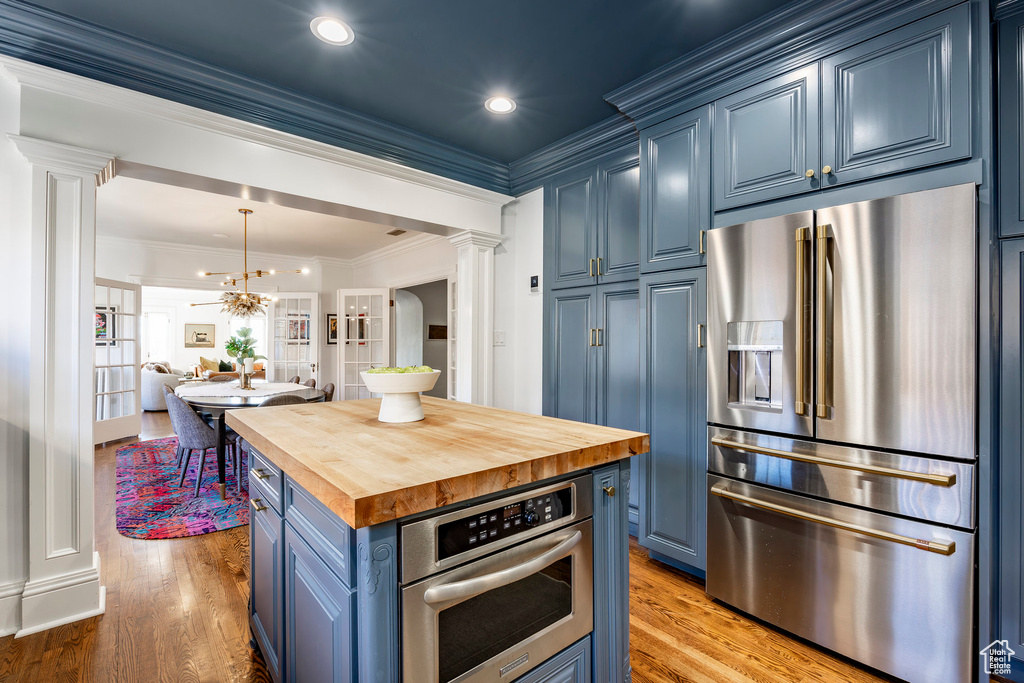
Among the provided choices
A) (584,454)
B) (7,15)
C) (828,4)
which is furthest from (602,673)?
(7,15)

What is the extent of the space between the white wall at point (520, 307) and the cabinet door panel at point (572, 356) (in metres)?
0.15

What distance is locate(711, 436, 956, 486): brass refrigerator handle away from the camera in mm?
1547

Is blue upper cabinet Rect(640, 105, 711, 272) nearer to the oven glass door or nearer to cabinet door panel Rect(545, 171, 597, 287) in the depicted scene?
cabinet door panel Rect(545, 171, 597, 287)

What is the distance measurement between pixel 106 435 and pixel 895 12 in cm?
731

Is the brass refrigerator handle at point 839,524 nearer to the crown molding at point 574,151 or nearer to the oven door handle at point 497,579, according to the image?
the oven door handle at point 497,579

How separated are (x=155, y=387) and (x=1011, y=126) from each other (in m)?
9.76

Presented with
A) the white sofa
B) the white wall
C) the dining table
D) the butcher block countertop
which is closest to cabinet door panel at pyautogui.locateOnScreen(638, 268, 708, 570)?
the butcher block countertop

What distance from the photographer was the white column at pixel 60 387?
1952 mm

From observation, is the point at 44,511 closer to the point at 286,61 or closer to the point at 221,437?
the point at 221,437

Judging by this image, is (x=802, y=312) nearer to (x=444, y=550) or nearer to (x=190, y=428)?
(x=444, y=550)

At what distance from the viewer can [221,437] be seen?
371 cm

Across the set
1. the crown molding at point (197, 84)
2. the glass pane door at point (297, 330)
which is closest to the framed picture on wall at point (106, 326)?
the glass pane door at point (297, 330)


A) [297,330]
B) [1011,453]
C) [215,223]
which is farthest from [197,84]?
[297,330]

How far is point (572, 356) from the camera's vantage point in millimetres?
3248
